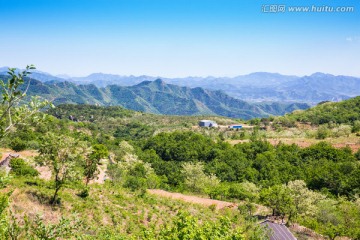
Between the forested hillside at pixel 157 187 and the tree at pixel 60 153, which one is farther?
the tree at pixel 60 153

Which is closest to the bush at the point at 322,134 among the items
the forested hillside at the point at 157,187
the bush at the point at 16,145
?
the forested hillside at the point at 157,187

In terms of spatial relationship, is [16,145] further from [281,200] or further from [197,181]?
[281,200]

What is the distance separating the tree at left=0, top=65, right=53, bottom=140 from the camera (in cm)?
610

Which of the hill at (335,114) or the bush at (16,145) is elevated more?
the bush at (16,145)

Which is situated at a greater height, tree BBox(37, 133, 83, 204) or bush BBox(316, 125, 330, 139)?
tree BBox(37, 133, 83, 204)

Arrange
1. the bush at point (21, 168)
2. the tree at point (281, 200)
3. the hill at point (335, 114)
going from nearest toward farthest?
1. the tree at point (281, 200)
2. the bush at point (21, 168)
3. the hill at point (335, 114)

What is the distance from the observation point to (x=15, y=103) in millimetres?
6250

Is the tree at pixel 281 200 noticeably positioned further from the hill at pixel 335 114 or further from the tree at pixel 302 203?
the hill at pixel 335 114

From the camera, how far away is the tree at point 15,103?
6102 mm

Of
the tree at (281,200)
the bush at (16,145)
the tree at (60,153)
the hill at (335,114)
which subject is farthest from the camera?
the hill at (335,114)

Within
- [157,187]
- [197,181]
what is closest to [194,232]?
[157,187]

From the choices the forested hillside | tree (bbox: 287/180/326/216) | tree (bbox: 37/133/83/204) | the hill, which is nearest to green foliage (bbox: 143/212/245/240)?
the forested hillside

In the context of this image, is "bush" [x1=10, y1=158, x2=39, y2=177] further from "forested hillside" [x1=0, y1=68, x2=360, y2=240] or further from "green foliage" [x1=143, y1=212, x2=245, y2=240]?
"green foliage" [x1=143, y1=212, x2=245, y2=240]

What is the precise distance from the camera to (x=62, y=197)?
2544 cm
